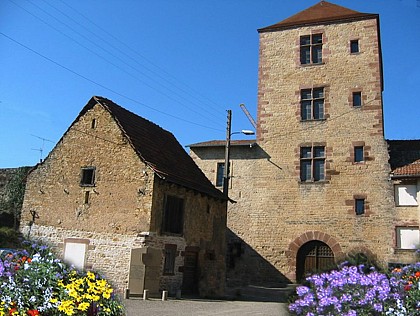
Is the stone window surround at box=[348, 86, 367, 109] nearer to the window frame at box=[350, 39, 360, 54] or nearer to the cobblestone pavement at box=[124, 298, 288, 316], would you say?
the window frame at box=[350, 39, 360, 54]

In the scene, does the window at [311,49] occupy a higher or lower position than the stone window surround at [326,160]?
higher

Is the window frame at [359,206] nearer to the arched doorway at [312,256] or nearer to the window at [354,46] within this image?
the arched doorway at [312,256]

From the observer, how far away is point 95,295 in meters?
4.67

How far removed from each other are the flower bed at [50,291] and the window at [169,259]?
9962 millimetres

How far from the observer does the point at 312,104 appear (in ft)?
72.3

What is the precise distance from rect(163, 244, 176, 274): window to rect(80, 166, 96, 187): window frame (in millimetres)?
3499

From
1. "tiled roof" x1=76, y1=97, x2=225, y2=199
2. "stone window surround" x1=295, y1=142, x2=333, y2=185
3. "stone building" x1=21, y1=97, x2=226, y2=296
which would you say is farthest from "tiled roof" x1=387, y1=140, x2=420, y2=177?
"stone building" x1=21, y1=97, x2=226, y2=296

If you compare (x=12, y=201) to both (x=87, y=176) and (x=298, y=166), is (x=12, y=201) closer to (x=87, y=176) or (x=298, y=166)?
(x=87, y=176)

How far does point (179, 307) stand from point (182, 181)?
4.92 metres

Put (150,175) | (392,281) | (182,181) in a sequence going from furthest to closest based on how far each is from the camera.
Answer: (182,181) < (150,175) < (392,281)

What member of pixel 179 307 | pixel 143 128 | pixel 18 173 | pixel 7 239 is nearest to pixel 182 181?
pixel 143 128

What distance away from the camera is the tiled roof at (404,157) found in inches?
754

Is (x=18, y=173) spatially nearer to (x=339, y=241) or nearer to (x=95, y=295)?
(x=339, y=241)

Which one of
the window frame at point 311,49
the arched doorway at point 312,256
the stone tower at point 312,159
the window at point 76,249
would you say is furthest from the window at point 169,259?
the window frame at point 311,49
